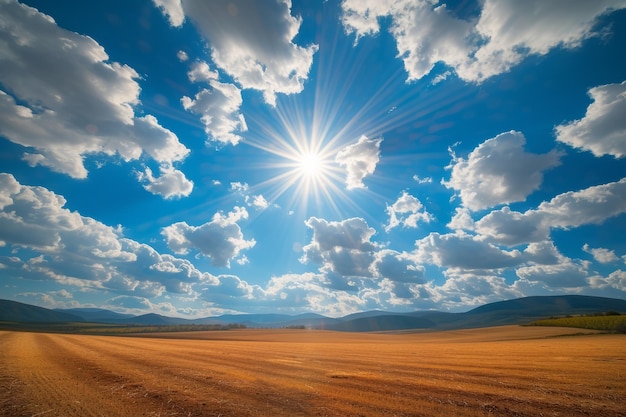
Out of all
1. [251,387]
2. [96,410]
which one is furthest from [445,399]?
[96,410]

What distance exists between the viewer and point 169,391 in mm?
8812

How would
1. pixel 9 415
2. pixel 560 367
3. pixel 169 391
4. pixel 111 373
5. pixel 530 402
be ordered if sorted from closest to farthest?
pixel 9 415, pixel 530 402, pixel 169 391, pixel 111 373, pixel 560 367

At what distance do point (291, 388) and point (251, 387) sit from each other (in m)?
1.35

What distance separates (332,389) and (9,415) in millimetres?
8461

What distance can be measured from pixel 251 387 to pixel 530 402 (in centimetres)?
820

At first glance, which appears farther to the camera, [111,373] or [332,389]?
[111,373]

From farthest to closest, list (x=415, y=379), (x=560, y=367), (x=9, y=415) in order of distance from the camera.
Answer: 1. (x=560, y=367)
2. (x=415, y=379)
3. (x=9, y=415)

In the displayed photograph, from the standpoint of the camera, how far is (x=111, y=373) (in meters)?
11.7

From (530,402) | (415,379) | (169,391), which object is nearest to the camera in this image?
(530,402)

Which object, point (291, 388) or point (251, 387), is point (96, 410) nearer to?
point (251, 387)

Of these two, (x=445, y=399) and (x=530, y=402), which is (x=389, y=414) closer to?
(x=445, y=399)

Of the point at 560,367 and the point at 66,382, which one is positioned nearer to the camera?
the point at 66,382

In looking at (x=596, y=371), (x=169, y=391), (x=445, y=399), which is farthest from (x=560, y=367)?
(x=169, y=391)

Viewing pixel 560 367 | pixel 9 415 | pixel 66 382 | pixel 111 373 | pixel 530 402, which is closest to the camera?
pixel 9 415
